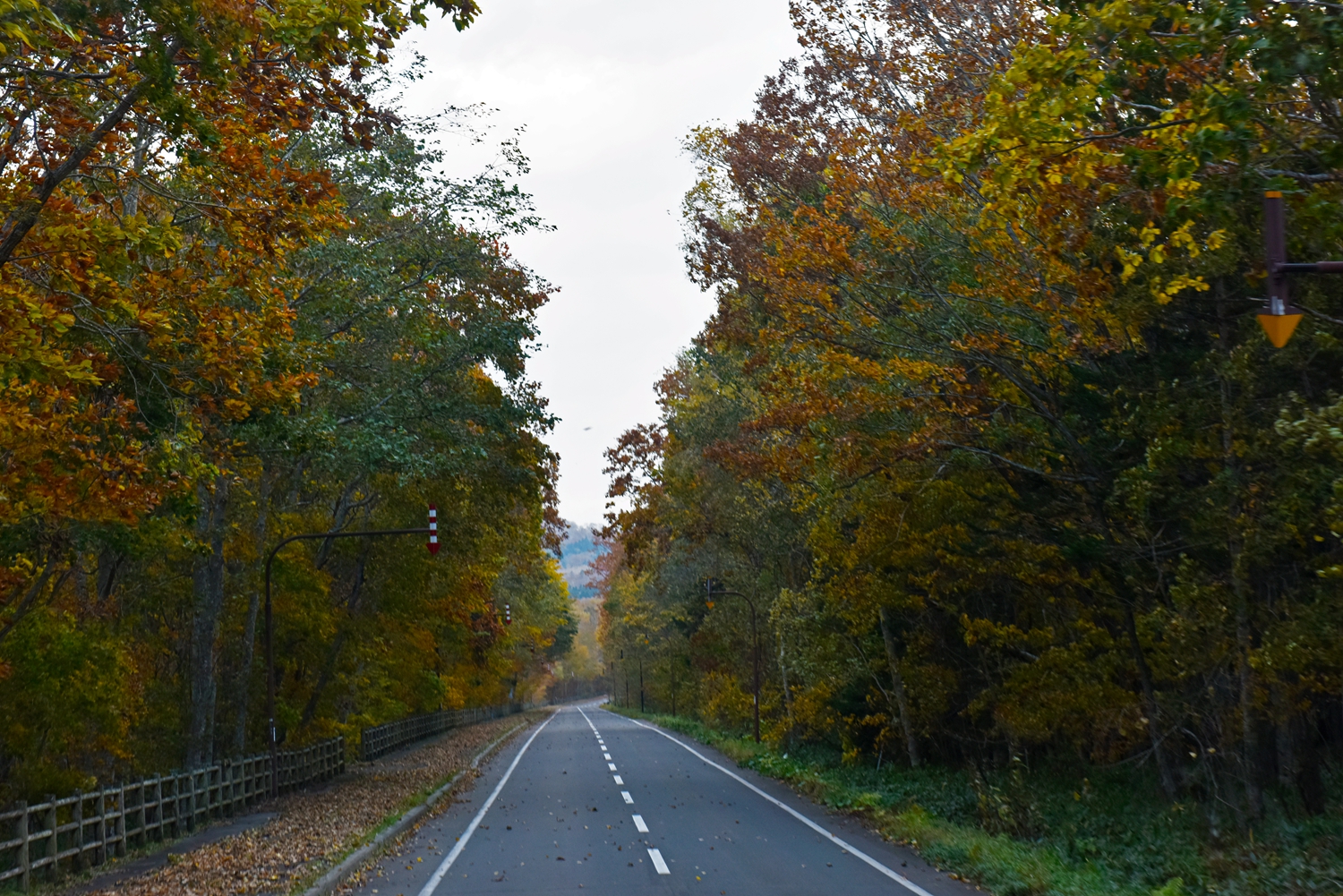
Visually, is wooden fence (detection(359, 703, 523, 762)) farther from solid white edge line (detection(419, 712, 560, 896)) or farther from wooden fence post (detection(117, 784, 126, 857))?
wooden fence post (detection(117, 784, 126, 857))

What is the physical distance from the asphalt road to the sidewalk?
2.90ft

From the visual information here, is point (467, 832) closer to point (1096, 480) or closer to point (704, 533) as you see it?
point (1096, 480)

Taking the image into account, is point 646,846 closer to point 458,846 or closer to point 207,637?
point 458,846

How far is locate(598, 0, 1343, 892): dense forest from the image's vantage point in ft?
30.9

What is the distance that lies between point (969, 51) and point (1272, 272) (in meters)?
10.1

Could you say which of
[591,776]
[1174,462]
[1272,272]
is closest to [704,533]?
[591,776]

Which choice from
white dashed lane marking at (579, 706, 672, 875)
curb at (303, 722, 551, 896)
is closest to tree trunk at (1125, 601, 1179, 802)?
white dashed lane marking at (579, 706, 672, 875)

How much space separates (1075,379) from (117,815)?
1407 centimetres

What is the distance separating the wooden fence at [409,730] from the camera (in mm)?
38281

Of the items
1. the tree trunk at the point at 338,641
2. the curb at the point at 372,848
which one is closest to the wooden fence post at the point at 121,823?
the curb at the point at 372,848

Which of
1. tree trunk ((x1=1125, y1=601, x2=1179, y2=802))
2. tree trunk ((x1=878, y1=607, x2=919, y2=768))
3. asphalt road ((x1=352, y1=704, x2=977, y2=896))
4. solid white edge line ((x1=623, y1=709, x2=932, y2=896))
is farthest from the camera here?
tree trunk ((x1=878, y1=607, x2=919, y2=768))

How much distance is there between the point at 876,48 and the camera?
17172 millimetres

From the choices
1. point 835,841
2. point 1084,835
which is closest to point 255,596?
point 835,841

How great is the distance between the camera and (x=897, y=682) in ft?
78.7
